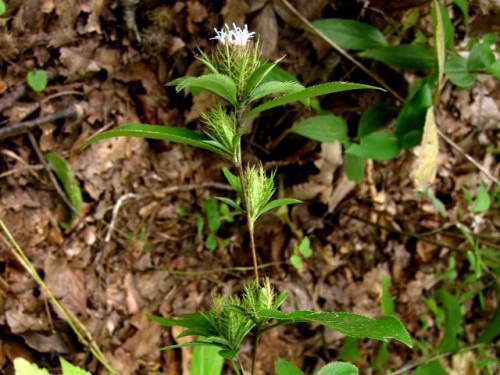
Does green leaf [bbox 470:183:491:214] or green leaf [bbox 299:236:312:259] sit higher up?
green leaf [bbox 470:183:491:214]

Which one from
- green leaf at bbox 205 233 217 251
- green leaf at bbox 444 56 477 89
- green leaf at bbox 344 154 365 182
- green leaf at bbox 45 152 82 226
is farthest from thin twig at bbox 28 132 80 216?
green leaf at bbox 444 56 477 89

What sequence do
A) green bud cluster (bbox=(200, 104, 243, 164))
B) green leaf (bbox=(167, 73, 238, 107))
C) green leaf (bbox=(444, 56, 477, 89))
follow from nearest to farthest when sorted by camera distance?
green leaf (bbox=(167, 73, 238, 107))
green bud cluster (bbox=(200, 104, 243, 164))
green leaf (bbox=(444, 56, 477, 89))

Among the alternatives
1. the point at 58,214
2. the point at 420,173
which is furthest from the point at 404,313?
the point at 58,214

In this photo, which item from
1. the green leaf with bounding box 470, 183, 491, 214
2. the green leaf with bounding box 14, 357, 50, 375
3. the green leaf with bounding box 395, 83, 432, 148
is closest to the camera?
the green leaf with bounding box 14, 357, 50, 375

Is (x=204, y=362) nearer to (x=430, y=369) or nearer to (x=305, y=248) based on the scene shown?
(x=305, y=248)

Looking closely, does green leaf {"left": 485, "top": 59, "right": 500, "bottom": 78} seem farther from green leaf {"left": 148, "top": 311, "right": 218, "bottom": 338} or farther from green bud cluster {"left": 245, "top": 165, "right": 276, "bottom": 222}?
green leaf {"left": 148, "top": 311, "right": 218, "bottom": 338}

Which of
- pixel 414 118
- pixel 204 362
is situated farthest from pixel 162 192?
pixel 414 118
